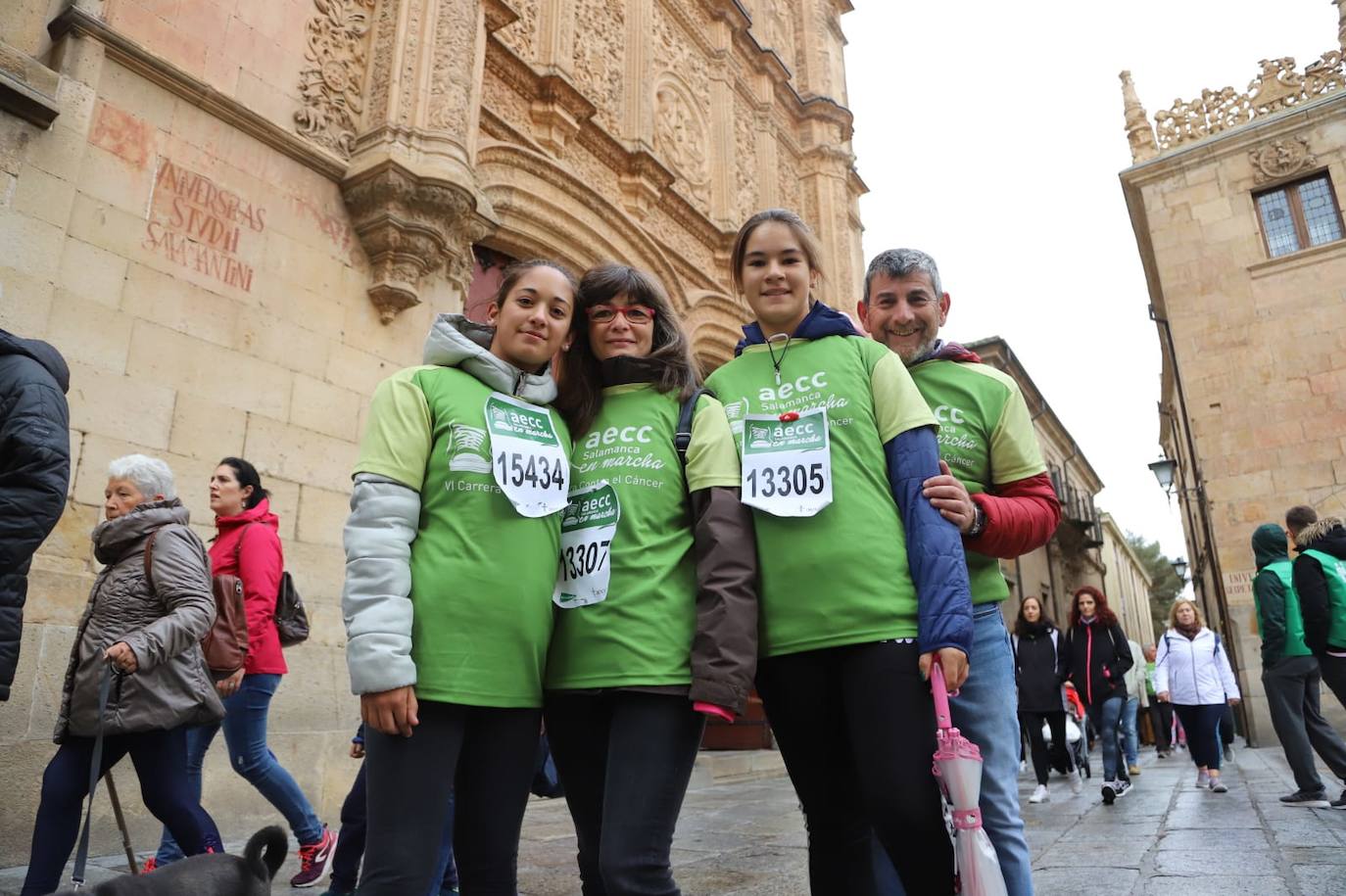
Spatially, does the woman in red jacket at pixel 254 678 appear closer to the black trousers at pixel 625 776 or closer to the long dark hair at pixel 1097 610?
the black trousers at pixel 625 776

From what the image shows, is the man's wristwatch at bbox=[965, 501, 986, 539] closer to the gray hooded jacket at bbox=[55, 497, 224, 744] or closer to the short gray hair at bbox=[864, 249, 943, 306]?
the short gray hair at bbox=[864, 249, 943, 306]

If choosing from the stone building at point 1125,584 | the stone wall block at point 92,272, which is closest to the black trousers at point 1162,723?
the stone wall block at point 92,272

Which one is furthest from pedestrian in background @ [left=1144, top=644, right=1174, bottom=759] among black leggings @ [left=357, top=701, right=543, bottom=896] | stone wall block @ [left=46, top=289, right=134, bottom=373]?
stone wall block @ [left=46, top=289, right=134, bottom=373]

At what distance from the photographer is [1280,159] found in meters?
14.6

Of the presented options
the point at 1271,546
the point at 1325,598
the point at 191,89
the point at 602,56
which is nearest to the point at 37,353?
the point at 191,89

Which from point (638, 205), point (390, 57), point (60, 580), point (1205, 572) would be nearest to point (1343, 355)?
point (1205, 572)

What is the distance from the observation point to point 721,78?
12938 millimetres

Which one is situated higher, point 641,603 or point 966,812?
point 641,603

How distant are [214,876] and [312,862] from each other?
169cm

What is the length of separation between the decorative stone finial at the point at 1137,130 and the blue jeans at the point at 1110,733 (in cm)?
1254

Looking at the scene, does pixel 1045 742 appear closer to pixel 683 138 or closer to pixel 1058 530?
pixel 683 138

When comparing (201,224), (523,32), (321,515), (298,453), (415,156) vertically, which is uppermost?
(523,32)

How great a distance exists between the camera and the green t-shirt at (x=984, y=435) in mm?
2141

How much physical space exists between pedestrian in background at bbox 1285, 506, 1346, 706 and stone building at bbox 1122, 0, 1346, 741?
9086 millimetres
